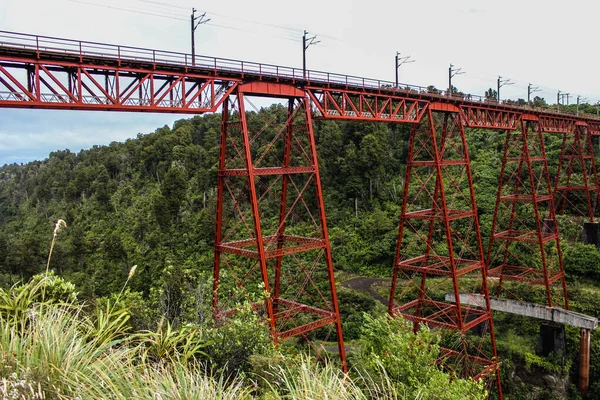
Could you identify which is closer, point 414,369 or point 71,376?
point 71,376

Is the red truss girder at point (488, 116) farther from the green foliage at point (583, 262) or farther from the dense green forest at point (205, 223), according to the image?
the green foliage at point (583, 262)

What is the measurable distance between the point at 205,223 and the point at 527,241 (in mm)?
21287

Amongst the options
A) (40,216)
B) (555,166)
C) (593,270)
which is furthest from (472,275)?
(40,216)

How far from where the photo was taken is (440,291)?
1108 inches

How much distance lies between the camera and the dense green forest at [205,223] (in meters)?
23.3

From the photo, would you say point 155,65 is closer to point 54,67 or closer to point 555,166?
point 54,67

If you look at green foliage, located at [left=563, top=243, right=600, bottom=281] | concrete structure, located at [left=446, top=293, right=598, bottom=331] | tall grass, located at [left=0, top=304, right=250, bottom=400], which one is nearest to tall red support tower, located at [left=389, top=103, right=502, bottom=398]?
concrete structure, located at [left=446, top=293, right=598, bottom=331]

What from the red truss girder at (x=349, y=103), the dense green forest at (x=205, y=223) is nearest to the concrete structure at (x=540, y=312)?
Answer: the dense green forest at (x=205, y=223)

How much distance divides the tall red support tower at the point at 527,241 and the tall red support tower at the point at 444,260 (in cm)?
165

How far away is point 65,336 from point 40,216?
50.1 m

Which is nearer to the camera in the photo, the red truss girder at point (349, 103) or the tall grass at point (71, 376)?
the tall grass at point (71, 376)

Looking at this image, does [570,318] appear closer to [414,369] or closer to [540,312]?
[540,312]

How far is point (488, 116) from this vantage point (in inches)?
800

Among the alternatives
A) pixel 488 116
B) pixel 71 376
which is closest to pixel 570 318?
pixel 488 116
